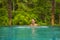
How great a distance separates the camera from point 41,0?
512 inches

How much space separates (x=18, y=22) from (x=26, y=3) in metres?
1.95

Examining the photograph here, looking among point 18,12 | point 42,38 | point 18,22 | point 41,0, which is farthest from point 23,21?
point 42,38

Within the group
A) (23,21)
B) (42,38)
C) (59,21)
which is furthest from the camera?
(59,21)

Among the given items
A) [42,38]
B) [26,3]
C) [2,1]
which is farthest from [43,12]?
[42,38]

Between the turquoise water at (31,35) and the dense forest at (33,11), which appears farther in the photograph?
the dense forest at (33,11)

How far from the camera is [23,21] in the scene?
1189 cm

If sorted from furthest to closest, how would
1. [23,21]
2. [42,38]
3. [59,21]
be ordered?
[59,21]
[23,21]
[42,38]

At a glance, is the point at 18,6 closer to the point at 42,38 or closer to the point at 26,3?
the point at 26,3

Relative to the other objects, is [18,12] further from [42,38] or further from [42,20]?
[42,38]

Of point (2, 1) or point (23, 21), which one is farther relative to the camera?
point (2, 1)

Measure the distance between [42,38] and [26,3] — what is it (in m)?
7.13

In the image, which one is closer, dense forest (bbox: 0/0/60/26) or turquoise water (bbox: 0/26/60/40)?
turquoise water (bbox: 0/26/60/40)

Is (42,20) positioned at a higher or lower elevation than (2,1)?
lower

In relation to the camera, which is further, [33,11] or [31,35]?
[33,11]
